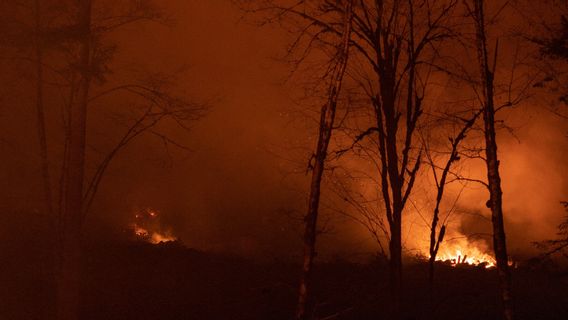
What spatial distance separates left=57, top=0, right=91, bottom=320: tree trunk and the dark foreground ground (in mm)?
2141

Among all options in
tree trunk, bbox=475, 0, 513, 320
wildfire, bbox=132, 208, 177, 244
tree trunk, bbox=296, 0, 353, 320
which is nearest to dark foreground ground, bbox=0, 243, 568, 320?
wildfire, bbox=132, 208, 177, 244

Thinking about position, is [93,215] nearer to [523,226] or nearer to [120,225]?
[120,225]

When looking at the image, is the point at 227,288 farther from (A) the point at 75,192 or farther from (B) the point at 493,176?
(B) the point at 493,176

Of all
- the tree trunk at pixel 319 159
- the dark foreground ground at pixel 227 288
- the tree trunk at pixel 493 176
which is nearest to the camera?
the tree trunk at pixel 319 159

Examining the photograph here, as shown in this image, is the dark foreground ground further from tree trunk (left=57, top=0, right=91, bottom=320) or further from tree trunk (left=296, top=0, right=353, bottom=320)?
tree trunk (left=296, top=0, right=353, bottom=320)

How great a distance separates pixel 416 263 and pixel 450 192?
388 cm

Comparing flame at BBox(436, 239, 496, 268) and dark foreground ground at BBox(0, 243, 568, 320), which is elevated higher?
flame at BBox(436, 239, 496, 268)

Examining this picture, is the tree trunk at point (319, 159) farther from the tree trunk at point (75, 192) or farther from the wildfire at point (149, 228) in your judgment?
the wildfire at point (149, 228)

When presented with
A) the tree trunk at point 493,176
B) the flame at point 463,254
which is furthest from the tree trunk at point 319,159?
A: the flame at point 463,254

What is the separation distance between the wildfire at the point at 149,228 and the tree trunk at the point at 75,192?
10.5 metres

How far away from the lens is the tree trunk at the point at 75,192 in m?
10.8

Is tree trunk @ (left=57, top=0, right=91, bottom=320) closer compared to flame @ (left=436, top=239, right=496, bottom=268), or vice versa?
tree trunk @ (left=57, top=0, right=91, bottom=320)

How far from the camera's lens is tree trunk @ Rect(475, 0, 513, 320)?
7.88m

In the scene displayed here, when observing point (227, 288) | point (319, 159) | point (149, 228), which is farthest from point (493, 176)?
point (149, 228)
